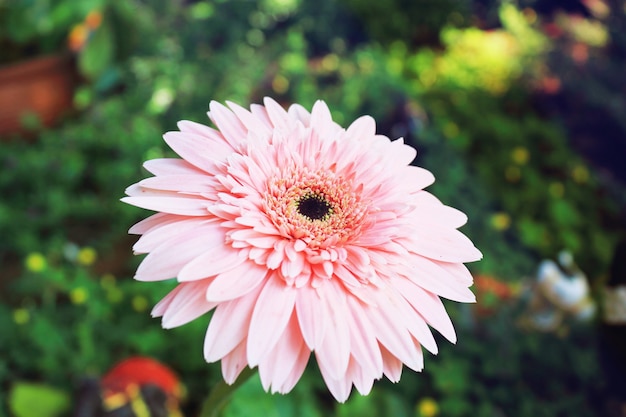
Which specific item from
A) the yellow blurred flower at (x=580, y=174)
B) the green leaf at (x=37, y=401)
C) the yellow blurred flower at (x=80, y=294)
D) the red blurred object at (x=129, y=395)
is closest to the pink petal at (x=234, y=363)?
the red blurred object at (x=129, y=395)

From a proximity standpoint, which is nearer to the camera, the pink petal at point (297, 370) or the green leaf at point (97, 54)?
the pink petal at point (297, 370)

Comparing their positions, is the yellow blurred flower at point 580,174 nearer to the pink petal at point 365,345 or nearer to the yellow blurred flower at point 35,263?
the yellow blurred flower at point 35,263

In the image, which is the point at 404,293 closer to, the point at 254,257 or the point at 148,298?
the point at 254,257

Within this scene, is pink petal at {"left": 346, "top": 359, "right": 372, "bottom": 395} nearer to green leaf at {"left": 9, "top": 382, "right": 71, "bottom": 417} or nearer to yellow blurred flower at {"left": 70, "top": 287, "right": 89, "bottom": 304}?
green leaf at {"left": 9, "top": 382, "right": 71, "bottom": 417}

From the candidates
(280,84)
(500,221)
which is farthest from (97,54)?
(500,221)

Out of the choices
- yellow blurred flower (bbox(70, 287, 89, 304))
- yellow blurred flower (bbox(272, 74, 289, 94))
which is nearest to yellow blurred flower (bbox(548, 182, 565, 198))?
yellow blurred flower (bbox(272, 74, 289, 94))

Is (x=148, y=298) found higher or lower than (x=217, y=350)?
lower

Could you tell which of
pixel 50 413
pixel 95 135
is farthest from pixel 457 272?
pixel 95 135
